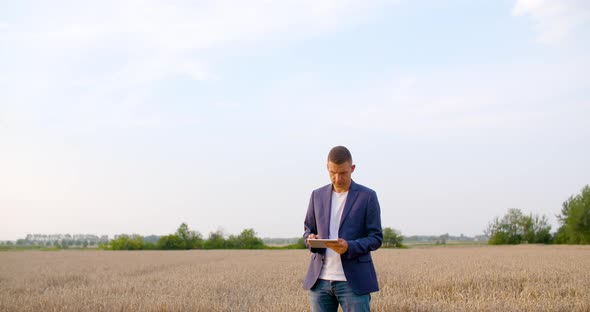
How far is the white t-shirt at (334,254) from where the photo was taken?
13.2 ft

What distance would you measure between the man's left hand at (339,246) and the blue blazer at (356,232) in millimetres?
66

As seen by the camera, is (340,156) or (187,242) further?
(187,242)

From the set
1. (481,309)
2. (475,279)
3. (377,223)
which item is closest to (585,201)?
(475,279)

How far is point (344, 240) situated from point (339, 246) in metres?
0.06

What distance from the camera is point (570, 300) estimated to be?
9273 mm

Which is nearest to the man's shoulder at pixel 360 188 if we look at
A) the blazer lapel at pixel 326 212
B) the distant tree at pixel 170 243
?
the blazer lapel at pixel 326 212

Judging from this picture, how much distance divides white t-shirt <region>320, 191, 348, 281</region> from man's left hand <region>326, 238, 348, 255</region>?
0.24 metres

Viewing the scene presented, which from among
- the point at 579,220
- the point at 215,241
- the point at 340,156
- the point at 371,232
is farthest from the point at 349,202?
the point at 215,241

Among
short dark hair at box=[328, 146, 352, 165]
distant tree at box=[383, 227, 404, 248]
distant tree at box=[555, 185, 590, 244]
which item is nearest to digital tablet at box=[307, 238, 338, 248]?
short dark hair at box=[328, 146, 352, 165]

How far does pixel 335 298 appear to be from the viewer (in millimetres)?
4145

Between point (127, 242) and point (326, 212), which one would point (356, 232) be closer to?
point (326, 212)

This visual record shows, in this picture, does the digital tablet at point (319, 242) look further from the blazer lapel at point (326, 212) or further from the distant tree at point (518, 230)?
the distant tree at point (518, 230)

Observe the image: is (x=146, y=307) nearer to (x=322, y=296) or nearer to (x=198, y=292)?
(x=198, y=292)

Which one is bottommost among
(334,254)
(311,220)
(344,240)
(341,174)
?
(334,254)
